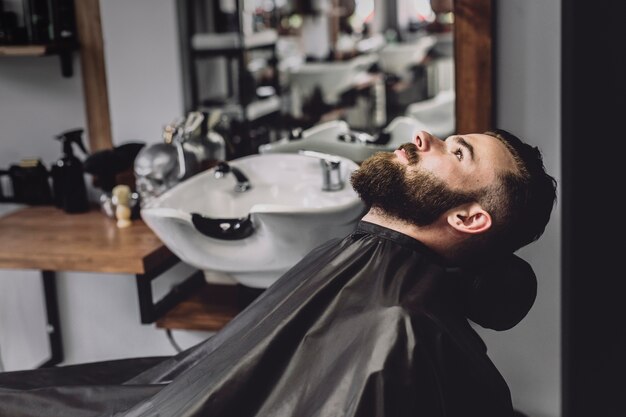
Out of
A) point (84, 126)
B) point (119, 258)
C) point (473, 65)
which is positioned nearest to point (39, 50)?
point (84, 126)

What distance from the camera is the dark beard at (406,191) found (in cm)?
144

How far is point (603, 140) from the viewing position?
2.04 m

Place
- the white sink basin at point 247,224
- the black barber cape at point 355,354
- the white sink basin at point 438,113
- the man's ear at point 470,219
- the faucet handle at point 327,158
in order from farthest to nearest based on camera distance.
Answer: the white sink basin at point 438,113 → the faucet handle at point 327,158 → the white sink basin at point 247,224 → the man's ear at point 470,219 → the black barber cape at point 355,354

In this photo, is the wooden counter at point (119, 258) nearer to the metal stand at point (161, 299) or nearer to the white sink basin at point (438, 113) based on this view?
the metal stand at point (161, 299)

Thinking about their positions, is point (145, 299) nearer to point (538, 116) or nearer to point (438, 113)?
point (438, 113)

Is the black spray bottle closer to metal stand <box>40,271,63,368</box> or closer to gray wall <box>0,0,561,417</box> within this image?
gray wall <box>0,0,561,417</box>

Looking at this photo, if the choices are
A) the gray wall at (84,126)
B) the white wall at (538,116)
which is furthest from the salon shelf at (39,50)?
the white wall at (538,116)

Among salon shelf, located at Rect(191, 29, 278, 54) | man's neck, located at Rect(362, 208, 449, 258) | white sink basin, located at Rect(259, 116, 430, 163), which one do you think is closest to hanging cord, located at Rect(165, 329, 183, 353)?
white sink basin, located at Rect(259, 116, 430, 163)

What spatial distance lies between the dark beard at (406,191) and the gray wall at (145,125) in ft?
2.97

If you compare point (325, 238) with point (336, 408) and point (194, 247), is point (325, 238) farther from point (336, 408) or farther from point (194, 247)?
point (336, 408)

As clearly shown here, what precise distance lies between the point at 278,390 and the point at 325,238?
2.39 feet

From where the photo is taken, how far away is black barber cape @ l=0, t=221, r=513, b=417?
52.1 inches

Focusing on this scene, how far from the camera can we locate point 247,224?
2109mm

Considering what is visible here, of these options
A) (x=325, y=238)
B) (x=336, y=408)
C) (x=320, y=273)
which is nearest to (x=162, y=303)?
(x=325, y=238)
